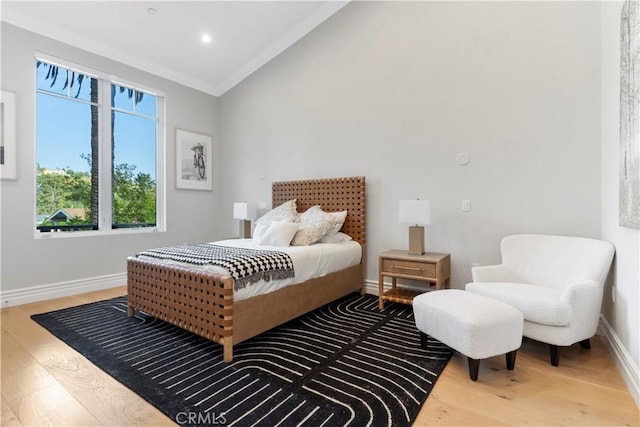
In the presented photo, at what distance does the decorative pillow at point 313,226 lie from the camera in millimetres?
3312

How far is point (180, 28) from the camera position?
383 cm

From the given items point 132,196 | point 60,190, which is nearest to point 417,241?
point 132,196

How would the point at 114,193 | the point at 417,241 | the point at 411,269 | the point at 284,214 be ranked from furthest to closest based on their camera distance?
the point at 114,193 < the point at 284,214 < the point at 417,241 < the point at 411,269

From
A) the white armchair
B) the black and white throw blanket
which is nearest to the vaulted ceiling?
the black and white throw blanket

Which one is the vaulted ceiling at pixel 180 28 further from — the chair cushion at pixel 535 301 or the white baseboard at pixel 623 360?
the white baseboard at pixel 623 360

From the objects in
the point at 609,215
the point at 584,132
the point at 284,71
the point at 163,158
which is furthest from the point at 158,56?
the point at 609,215

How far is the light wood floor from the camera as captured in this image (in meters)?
1.53

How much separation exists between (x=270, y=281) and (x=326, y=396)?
0.98 meters

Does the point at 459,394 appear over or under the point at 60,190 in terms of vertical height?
under

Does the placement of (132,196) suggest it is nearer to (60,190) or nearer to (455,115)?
(60,190)

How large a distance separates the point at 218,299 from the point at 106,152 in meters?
3.14

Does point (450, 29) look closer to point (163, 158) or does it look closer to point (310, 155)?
point (310, 155)

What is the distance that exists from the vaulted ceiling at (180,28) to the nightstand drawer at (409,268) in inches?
130

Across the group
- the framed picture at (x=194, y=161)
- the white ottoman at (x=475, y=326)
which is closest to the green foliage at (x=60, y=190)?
the framed picture at (x=194, y=161)
